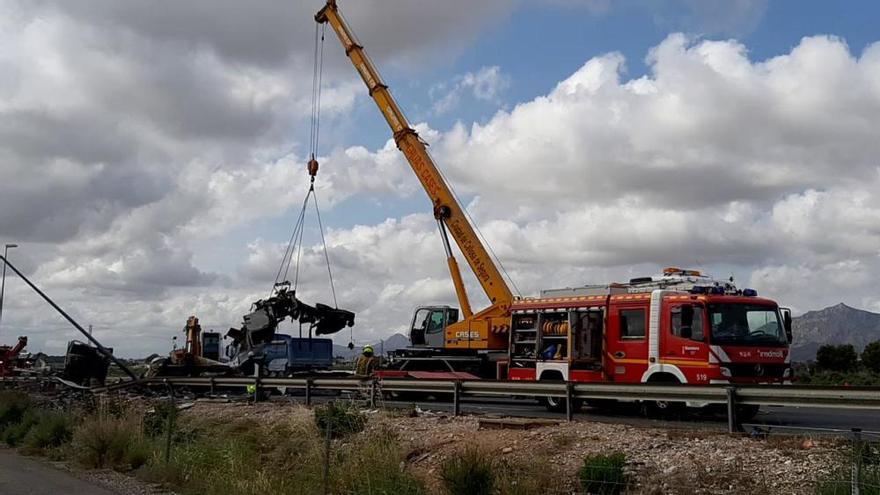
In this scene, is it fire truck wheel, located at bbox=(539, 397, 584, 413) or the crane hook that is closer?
fire truck wheel, located at bbox=(539, 397, 584, 413)

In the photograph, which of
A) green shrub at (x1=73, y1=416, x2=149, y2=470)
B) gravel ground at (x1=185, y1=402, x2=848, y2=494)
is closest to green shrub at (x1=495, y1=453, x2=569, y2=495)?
gravel ground at (x1=185, y1=402, x2=848, y2=494)

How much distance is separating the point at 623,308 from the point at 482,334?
20.1ft

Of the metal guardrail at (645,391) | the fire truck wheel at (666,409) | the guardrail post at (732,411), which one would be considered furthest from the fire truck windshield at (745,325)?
the guardrail post at (732,411)

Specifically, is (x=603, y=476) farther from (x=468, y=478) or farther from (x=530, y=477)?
(x=468, y=478)

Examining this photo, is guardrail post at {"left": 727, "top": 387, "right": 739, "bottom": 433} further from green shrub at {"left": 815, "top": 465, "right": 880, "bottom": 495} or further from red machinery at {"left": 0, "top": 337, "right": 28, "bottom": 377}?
red machinery at {"left": 0, "top": 337, "right": 28, "bottom": 377}

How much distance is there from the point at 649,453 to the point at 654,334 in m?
6.79

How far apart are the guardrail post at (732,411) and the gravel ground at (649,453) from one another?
26cm

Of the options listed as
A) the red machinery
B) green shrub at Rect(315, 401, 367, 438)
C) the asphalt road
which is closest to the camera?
the asphalt road

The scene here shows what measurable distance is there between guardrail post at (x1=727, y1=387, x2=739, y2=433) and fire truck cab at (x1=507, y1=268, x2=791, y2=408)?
432 centimetres

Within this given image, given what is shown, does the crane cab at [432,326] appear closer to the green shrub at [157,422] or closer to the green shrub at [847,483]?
the green shrub at [157,422]

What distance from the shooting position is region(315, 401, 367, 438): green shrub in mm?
16016

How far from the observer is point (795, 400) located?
40.5 ft

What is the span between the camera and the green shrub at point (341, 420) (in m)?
16.0

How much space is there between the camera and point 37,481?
51.5 ft
